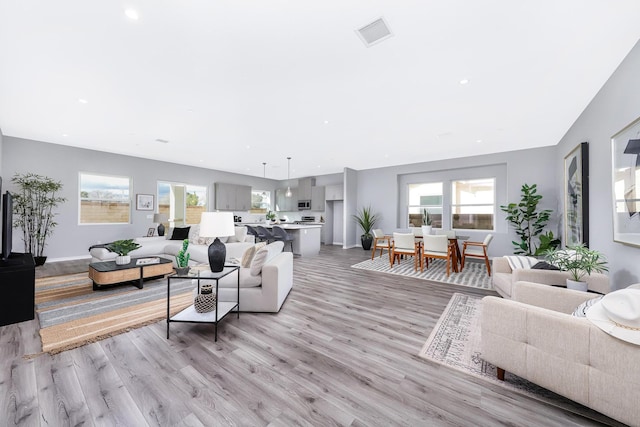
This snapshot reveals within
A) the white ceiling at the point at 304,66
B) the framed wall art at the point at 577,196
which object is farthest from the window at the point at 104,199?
the framed wall art at the point at 577,196

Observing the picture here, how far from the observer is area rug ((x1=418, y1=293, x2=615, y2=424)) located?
155 cm

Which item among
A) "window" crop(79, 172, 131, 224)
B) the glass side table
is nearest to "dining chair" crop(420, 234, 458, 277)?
the glass side table

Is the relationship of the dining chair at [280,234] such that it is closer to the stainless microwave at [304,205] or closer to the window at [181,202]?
the window at [181,202]

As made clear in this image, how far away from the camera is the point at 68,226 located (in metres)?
5.80

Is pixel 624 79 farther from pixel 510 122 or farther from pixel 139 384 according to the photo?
pixel 139 384

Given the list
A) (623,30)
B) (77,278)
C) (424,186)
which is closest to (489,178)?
(424,186)

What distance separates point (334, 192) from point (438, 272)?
4974 mm

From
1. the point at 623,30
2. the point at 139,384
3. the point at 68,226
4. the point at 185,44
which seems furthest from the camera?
the point at 68,226

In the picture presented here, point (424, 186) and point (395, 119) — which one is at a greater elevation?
point (395, 119)

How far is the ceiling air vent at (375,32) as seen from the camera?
6.58 feet

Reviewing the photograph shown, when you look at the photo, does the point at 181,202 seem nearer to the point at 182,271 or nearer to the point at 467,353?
the point at 182,271

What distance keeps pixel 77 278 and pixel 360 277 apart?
190 inches

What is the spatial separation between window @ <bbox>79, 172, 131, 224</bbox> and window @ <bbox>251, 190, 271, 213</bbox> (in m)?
4.30

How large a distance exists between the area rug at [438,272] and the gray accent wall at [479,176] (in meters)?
1.75
